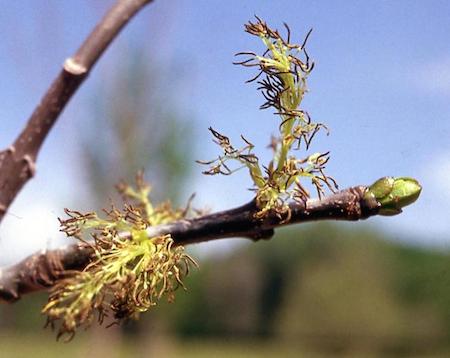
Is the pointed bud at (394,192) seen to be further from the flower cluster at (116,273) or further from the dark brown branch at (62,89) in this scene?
the dark brown branch at (62,89)

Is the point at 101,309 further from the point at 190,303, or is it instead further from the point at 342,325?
the point at 190,303

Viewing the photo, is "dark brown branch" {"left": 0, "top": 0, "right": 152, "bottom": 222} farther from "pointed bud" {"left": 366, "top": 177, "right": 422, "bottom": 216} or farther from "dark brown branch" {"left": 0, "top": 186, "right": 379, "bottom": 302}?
"pointed bud" {"left": 366, "top": 177, "right": 422, "bottom": 216}

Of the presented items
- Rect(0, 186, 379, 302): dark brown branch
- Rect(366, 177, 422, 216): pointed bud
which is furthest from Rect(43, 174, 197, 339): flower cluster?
Rect(366, 177, 422, 216): pointed bud

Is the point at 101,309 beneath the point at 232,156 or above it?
beneath

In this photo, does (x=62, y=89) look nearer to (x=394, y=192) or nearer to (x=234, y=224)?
(x=234, y=224)

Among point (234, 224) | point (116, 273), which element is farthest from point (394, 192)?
point (116, 273)

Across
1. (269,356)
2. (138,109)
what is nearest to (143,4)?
(138,109)

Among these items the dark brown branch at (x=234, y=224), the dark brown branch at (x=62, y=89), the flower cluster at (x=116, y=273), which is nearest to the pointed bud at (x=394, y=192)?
the dark brown branch at (x=234, y=224)

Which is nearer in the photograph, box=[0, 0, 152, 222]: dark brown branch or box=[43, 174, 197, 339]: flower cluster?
box=[43, 174, 197, 339]: flower cluster
